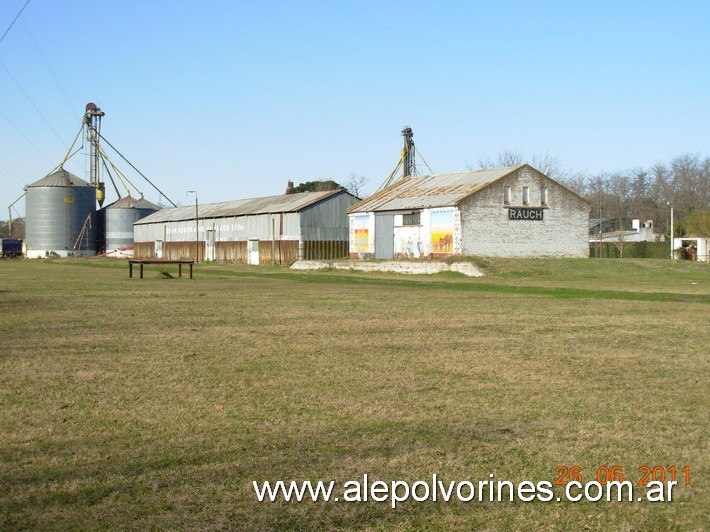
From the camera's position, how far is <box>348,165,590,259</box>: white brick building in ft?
169

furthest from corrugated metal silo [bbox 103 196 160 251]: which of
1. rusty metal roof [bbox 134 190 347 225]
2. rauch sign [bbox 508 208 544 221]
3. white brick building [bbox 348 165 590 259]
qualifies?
rauch sign [bbox 508 208 544 221]

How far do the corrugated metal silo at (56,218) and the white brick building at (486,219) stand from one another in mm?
50239

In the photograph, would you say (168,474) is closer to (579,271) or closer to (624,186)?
(579,271)

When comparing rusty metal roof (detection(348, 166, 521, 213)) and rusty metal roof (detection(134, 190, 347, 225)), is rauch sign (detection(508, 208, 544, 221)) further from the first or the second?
rusty metal roof (detection(134, 190, 347, 225))

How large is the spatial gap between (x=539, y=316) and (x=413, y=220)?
3598 cm

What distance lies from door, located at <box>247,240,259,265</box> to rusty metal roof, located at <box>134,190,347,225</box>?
8.50ft

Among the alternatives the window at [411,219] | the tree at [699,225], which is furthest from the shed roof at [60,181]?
the tree at [699,225]

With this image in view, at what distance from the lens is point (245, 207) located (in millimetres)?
77625

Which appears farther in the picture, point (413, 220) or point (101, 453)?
point (413, 220)

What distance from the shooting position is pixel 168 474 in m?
6.32

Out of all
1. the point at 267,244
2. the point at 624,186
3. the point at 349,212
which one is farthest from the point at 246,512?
the point at 624,186

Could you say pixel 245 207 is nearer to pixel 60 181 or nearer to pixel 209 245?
pixel 209 245
